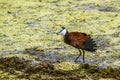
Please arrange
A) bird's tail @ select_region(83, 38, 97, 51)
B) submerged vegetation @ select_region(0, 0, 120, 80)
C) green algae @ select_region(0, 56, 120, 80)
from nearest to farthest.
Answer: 1. green algae @ select_region(0, 56, 120, 80)
2. submerged vegetation @ select_region(0, 0, 120, 80)
3. bird's tail @ select_region(83, 38, 97, 51)

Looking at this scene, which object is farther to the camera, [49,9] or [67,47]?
[49,9]

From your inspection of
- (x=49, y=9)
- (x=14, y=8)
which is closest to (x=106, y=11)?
(x=49, y=9)

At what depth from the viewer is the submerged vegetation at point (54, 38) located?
996 cm

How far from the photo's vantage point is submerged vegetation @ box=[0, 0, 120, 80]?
→ 9.96 metres

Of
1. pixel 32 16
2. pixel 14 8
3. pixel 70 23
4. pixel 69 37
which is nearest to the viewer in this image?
pixel 69 37

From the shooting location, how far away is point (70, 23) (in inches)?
556

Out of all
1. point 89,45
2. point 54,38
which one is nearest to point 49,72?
point 89,45

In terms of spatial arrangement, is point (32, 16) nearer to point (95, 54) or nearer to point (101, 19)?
point (101, 19)

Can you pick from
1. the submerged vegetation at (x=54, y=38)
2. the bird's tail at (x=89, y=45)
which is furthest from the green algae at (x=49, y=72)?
the bird's tail at (x=89, y=45)

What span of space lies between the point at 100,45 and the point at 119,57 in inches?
44.1

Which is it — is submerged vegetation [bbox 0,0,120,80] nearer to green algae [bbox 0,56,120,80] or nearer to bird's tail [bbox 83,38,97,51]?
green algae [bbox 0,56,120,80]

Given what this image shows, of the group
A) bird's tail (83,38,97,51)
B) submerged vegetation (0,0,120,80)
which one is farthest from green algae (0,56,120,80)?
bird's tail (83,38,97,51)

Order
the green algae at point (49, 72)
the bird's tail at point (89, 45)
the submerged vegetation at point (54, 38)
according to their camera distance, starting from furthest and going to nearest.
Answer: the bird's tail at point (89, 45) < the submerged vegetation at point (54, 38) < the green algae at point (49, 72)

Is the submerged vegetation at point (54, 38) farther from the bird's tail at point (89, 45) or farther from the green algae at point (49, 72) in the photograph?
the bird's tail at point (89, 45)
